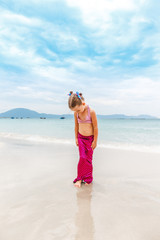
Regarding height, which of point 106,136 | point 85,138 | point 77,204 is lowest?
point 106,136

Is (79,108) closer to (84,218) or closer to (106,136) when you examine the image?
(84,218)

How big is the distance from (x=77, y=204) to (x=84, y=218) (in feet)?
1.10

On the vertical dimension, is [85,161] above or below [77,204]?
above

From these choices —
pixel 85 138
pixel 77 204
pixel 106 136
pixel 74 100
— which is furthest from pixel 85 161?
pixel 106 136

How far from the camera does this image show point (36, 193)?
8.11 feet

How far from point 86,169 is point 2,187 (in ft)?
4.61

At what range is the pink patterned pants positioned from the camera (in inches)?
115

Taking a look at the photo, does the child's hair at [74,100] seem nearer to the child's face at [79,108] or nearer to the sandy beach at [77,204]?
the child's face at [79,108]

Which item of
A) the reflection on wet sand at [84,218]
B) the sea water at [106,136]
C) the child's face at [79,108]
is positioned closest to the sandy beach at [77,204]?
the reflection on wet sand at [84,218]

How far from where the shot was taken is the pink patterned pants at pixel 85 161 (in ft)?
9.56

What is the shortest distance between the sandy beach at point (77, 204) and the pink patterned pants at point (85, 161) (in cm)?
19

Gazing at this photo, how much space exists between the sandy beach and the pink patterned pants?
0.19 m

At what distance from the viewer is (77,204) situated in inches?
84.7

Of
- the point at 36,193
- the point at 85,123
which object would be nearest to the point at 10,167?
the point at 36,193
